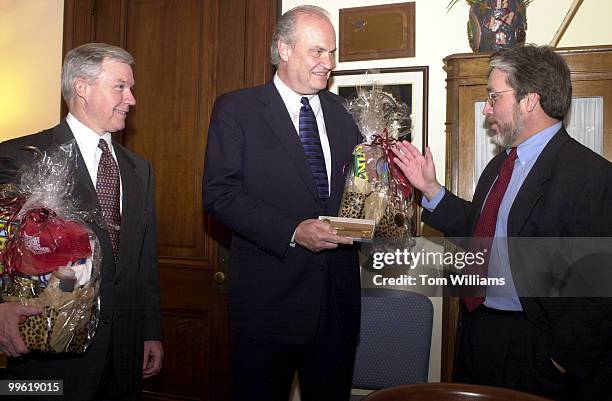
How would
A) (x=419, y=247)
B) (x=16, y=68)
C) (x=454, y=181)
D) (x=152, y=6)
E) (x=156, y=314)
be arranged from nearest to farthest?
(x=156, y=314) → (x=454, y=181) → (x=419, y=247) → (x=152, y=6) → (x=16, y=68)

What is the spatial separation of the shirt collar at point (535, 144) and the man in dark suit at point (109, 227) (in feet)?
4.37

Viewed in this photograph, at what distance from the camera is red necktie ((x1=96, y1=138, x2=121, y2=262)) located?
182 centimetres

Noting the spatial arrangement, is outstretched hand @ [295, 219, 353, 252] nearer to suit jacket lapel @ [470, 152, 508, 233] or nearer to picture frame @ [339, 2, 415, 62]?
suit jacket lapel @ [470, 152, 508, 233]

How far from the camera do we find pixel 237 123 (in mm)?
1917

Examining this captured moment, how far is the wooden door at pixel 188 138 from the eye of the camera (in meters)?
2.99

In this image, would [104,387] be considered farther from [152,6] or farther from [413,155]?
[152,6]

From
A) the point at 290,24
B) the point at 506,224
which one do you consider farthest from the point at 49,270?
the point at 506,224

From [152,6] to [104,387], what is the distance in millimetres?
2220

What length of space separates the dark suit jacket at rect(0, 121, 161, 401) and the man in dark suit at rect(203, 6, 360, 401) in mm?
279

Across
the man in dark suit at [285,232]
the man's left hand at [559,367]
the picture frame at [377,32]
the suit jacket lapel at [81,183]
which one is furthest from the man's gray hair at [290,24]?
the man's left hand at [559,367]

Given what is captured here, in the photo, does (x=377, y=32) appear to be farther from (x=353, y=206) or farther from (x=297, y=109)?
(x=353, y=206)

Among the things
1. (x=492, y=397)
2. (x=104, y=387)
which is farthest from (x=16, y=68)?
(x=492, y=397)

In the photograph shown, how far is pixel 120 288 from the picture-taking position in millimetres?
1835

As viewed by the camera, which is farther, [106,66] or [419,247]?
[419,247]
